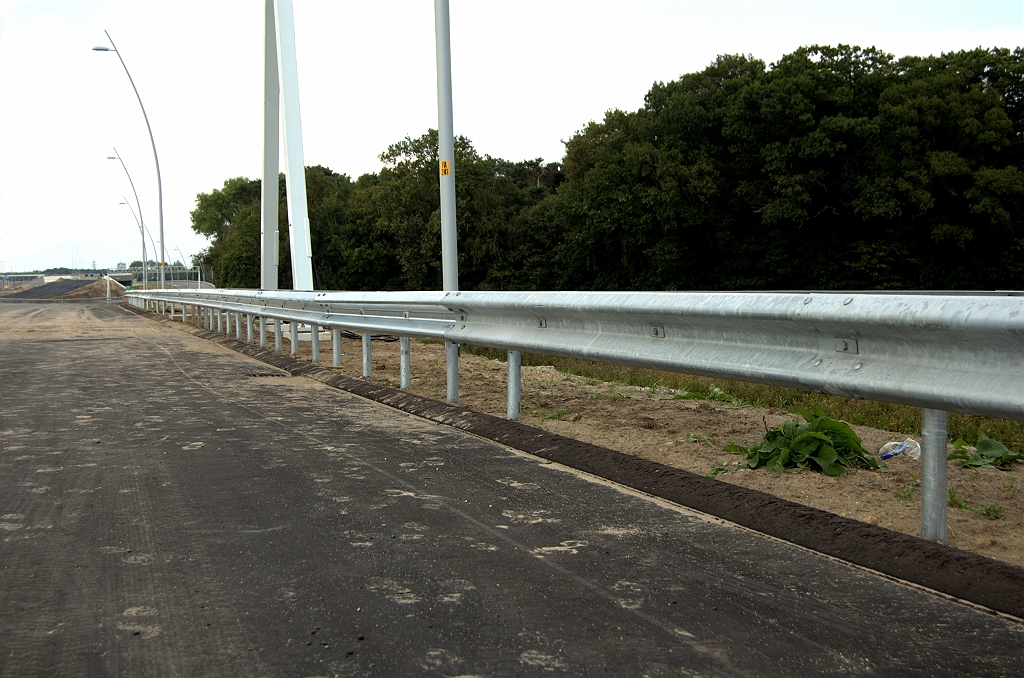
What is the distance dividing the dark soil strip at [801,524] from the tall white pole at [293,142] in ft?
36.7

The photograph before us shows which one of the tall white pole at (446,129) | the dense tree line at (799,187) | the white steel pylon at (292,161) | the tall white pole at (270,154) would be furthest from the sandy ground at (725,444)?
the dense tree line at (799,187)

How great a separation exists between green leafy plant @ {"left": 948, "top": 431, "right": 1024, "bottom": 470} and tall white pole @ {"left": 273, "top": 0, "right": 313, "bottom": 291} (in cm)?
1336

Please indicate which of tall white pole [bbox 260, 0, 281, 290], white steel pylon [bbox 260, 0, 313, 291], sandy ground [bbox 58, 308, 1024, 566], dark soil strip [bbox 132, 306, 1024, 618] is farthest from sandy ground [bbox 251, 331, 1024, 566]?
tall white pole [bbox 260, 0, 281, 290]

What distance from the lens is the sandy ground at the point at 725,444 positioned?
172 inches

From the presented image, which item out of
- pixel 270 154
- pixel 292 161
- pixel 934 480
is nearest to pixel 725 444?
pixel 934 480

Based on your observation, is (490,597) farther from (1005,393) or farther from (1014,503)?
(1014,503)

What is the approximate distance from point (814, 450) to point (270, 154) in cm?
1781

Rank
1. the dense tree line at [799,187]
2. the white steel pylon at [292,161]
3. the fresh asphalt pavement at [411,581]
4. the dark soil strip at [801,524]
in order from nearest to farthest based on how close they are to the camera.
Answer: the fresh asphalt pavement at [411,581], the dark soil strip at [801,524], the white steel pylon at [292,161], the dense tree line at [799,187]

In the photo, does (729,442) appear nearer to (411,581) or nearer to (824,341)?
(824,341)

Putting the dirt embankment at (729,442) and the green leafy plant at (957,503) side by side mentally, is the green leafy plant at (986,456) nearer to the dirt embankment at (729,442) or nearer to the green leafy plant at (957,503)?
the dirt embankment at (729,442)

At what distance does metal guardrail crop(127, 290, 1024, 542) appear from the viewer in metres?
3.59

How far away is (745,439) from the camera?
6328 mm

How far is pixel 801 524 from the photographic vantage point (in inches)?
167

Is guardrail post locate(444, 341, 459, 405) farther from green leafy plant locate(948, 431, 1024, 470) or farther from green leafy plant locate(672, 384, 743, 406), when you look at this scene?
green leafy plant locate(948, 431, 1024, 470)
